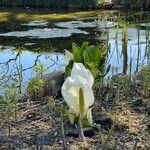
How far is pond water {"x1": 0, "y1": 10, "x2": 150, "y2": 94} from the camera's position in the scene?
5.47 m

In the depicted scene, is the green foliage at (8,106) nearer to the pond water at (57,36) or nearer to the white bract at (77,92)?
the white bract at (77,92)

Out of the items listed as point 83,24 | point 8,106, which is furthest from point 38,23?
point 8,106

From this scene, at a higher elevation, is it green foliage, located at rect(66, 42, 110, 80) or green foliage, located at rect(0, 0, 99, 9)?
green foliage, located at rect(66, 42, 110, 80)

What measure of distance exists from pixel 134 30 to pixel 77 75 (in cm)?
578

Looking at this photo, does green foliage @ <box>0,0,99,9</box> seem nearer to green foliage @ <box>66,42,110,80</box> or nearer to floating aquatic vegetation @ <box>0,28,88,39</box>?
floating aquatic vegetation @ <box>0,28,88,39</box>

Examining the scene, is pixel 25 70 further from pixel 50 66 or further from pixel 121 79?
pixel 121 79

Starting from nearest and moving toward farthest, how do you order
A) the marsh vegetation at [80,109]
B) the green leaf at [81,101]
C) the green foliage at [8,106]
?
the green leaf at [81,101] < the marsh vegetation at [80,109] < the green foliage at [8,106]

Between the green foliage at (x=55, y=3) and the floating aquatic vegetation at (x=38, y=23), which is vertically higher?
the green foliage at (x=55, y=3)

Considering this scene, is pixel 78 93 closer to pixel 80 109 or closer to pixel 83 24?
pixel 80 109

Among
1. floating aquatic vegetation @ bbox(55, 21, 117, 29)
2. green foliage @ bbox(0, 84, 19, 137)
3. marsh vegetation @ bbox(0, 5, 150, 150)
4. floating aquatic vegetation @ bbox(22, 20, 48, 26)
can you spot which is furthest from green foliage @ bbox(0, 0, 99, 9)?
green foliage @ bbox(0, 84, 19, 137)

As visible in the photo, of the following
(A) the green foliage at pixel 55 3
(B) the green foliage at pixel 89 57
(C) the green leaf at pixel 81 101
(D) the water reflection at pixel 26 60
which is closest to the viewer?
(C) the green leaf at pixel 81 101

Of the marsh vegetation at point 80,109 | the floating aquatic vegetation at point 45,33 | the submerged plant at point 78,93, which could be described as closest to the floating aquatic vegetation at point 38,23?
the floating aquatic vegetation at point 45,33

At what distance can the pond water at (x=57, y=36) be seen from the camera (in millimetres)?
5469

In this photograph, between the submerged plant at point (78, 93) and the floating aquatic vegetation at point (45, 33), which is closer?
the submerged plant at point (78, 93)
